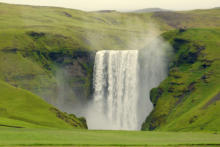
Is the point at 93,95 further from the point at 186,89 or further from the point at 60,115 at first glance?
the point at 60,115

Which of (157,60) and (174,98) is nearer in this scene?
(174,98)

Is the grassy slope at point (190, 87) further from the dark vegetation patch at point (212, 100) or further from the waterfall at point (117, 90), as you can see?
the waterfall at point (117, 90)

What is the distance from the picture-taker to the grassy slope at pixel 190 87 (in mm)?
122688

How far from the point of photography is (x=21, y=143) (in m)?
63.1

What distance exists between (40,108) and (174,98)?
2153 inches

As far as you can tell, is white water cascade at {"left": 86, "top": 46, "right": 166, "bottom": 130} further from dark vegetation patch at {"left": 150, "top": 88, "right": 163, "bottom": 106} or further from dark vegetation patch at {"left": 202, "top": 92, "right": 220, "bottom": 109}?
dark vegetation patch at {"left": 202, "top": 92, "right": 220, "bottom": 109}

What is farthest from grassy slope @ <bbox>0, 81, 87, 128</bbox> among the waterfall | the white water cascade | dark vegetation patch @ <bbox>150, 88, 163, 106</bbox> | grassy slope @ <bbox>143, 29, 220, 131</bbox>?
the waterfall

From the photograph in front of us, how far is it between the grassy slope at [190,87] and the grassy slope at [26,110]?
3086cm

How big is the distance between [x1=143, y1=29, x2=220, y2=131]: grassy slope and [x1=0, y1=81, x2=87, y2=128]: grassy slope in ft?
101

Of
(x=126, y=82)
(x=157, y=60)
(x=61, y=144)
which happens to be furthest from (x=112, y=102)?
(x=61, y=144)

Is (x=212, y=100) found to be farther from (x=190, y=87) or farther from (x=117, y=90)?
(x=117, y=90)

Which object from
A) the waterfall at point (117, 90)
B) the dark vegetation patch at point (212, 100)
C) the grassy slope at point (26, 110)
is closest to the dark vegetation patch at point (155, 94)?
the waterfall at point (117, 90)

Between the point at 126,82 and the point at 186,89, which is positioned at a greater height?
the point at 126,82

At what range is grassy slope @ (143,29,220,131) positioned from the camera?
403ft
